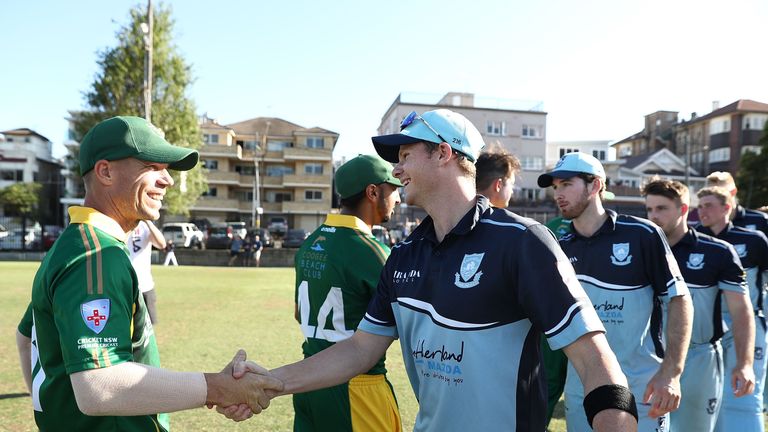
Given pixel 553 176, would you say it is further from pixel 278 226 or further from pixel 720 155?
pixel 720 155

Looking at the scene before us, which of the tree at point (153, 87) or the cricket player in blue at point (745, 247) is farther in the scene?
the tree at point (153, 87)

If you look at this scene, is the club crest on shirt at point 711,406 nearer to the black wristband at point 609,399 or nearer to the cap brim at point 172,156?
the black wristband at point 609,399

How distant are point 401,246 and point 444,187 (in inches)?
16.7

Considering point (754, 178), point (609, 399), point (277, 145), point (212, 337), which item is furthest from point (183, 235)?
point (754, 178)

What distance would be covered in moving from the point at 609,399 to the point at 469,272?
720 mm

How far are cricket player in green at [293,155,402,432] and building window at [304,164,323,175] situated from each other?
2572 inches

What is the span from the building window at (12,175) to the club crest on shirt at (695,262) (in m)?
79.5

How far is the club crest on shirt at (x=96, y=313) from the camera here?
215 centimetres

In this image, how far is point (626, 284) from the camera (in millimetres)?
4129

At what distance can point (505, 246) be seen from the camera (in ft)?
7.71

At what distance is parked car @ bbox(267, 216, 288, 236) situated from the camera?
51.5 m

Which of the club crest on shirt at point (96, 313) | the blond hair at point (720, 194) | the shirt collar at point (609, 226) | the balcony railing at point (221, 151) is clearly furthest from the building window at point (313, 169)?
the club crest on shirt at point (96, 313)

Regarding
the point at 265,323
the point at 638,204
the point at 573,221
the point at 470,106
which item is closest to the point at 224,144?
the point at 470,106

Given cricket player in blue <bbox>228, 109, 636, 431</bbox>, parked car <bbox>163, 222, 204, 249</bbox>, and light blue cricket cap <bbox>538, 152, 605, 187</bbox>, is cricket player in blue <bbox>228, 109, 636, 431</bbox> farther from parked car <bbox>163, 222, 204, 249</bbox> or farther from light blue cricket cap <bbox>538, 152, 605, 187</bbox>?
parked car <bbox>163, 222, 204, 249</bbox>
